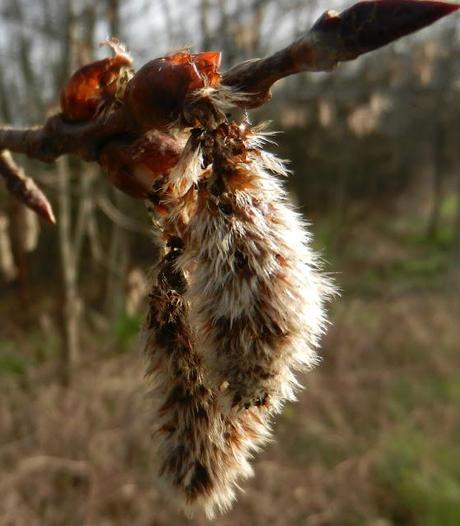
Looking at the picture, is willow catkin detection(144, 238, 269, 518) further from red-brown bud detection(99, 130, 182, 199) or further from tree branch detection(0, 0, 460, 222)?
tree branch detection(0, 0, 460, 222)

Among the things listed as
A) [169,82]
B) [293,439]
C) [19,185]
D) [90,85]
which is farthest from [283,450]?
[169,82]

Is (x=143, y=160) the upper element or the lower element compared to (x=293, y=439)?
upper

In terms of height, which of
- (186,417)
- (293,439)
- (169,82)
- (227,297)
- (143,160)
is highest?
(169,82)

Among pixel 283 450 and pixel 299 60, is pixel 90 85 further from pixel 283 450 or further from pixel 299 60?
pixel 283 450

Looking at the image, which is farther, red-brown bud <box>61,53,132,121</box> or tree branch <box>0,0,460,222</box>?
red-brown bud <box>61,53,132,121</box>

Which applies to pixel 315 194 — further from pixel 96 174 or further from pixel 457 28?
pixel 96 174

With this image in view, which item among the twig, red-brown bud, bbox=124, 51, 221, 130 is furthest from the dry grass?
red-brown bud, bbox=124, 51, 221, 130

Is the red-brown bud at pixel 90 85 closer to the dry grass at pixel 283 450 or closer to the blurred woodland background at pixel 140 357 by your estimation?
the blurred woodland background at pixel 140 357
